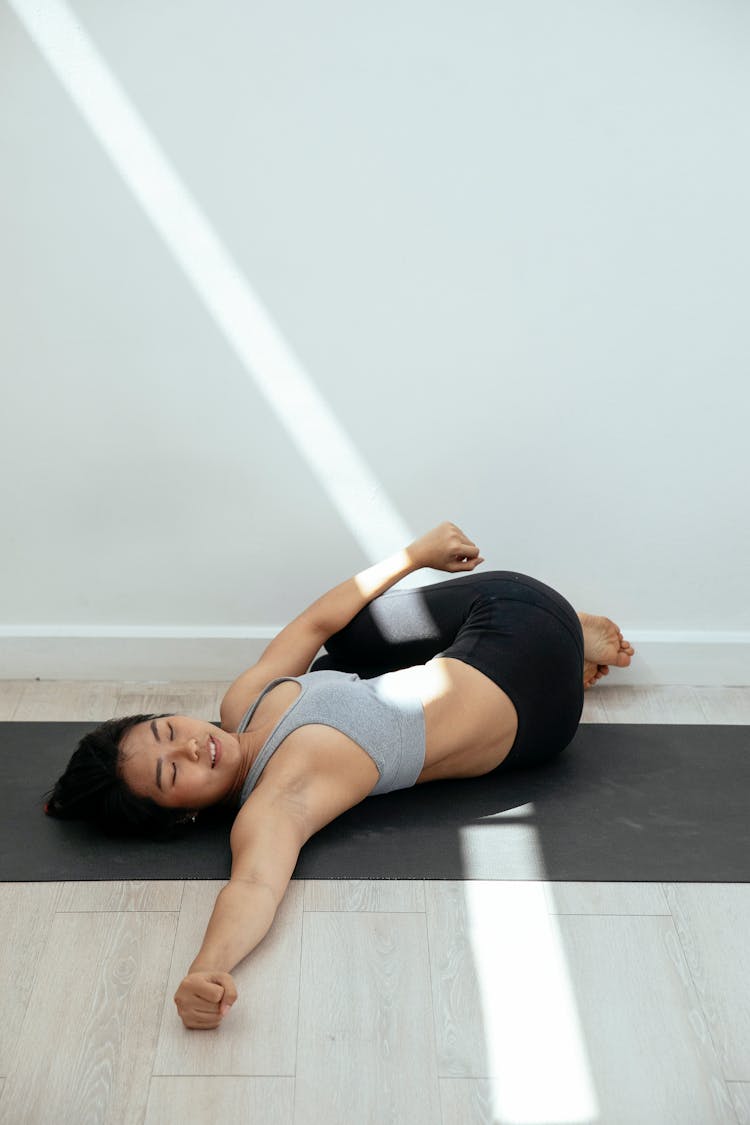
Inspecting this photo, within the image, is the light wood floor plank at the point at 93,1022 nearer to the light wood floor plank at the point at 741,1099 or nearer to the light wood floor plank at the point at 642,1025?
the light wood floor plank at the point at 642,1025

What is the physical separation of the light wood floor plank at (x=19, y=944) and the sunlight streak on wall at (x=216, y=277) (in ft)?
3.97

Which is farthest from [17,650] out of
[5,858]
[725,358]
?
[725,358]

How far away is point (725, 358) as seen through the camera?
2826 millimetres

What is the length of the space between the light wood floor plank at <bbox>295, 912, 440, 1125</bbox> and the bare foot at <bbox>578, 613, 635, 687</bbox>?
101 centimetres

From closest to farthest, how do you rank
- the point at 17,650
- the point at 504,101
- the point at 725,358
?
the point at 504,101 → the point at 725,358 → the point at 17,650

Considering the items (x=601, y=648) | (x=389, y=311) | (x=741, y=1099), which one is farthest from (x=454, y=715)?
(x=389, y=311)

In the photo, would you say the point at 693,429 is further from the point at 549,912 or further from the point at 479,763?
the point at 549,912

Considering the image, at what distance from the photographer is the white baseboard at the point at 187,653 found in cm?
301

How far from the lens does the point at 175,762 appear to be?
7.21 feet

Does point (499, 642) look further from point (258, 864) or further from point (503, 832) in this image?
point (258, 864)

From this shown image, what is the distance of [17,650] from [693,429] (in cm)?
186

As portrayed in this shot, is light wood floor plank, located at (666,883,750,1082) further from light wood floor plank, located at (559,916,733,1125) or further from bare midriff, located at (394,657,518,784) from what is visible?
bare midriff, located at (394,657,518,784)

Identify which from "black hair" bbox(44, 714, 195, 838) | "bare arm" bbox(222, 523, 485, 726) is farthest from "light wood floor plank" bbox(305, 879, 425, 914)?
"bare arm" bbox(222, 523, 485, 726)

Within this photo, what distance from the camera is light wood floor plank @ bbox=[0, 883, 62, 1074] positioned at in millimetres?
1859
